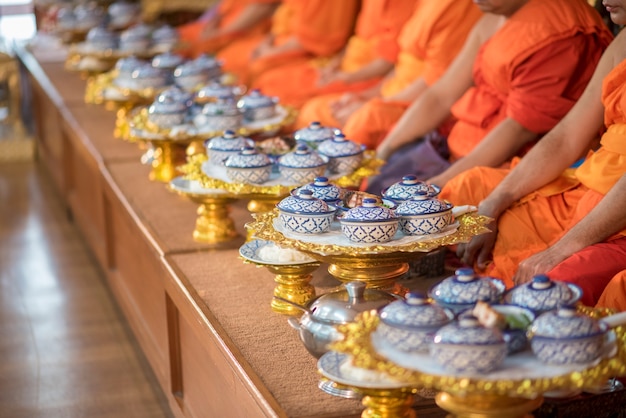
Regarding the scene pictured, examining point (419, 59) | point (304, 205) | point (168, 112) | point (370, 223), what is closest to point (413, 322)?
point (370, 223)

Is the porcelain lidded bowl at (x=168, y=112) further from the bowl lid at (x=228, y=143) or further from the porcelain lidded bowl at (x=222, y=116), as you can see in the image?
the bowl lid at (x=228, y=143)

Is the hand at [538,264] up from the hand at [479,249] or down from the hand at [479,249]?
up

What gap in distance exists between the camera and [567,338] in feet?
4.63

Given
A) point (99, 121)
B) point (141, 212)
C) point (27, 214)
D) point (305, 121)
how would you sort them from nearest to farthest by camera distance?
1. point (141, 212)
2. point (305, 121)
3. point (99, 121)
4. point (27, 214)

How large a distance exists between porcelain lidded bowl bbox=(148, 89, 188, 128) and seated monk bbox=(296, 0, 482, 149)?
0.58 meters

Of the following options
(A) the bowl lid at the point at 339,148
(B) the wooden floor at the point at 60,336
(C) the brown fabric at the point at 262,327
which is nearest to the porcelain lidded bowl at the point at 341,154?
(A) the bowl lid at the point at 339,148

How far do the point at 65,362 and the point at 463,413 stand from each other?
6.25 feet

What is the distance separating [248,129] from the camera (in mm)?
3027

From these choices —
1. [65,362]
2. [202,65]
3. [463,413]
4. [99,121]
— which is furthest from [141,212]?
[463,413]

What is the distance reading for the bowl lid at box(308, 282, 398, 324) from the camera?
171cm

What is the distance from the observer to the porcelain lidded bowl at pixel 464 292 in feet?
5.07

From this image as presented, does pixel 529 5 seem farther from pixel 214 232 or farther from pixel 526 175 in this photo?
pixel 214 232

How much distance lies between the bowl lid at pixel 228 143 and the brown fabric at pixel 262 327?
9.8 inches

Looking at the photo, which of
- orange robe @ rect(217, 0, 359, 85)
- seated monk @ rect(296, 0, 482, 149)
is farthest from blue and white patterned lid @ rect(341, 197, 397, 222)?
orange robe @ rect(217, 0, 359, 85)
